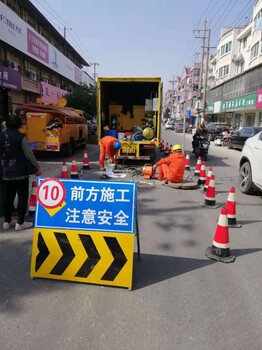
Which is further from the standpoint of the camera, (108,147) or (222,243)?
(108,147)

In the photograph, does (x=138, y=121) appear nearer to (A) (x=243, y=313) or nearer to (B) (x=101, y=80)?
(B) (x=101, y=80)

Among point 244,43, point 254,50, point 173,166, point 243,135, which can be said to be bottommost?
point 173,166

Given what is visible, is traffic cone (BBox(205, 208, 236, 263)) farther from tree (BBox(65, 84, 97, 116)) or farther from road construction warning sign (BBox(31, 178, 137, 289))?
tree (BBox(65, 84, 97, 116))

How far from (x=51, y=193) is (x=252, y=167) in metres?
5.23

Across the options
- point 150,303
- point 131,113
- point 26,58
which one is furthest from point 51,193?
point 26,58

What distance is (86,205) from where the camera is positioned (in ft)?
11.1

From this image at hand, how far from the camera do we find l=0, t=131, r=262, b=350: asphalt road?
262cm

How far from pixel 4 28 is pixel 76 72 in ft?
76.5

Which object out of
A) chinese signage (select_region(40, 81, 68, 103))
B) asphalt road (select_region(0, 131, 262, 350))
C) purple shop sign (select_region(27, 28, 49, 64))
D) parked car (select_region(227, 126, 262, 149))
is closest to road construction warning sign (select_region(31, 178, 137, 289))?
asphalt road (select_region(0, 131, 262, 350))

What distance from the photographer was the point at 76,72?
1636 inches

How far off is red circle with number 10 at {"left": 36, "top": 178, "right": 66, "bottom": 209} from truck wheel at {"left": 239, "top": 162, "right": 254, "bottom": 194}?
533 centimetres

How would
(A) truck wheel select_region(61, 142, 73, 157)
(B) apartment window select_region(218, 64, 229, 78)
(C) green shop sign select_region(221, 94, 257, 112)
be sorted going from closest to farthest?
(A) truck wheel select_region(61, 142, 73, 157) < (C) green shop sign select_region(221, 94, 257, 112) < (B) apartment window select_region(218, 64, 229, 78)

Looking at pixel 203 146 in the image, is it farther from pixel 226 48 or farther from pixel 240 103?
pixel 226 48

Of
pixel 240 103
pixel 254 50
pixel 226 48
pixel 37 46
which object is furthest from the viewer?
pixel 226 48
